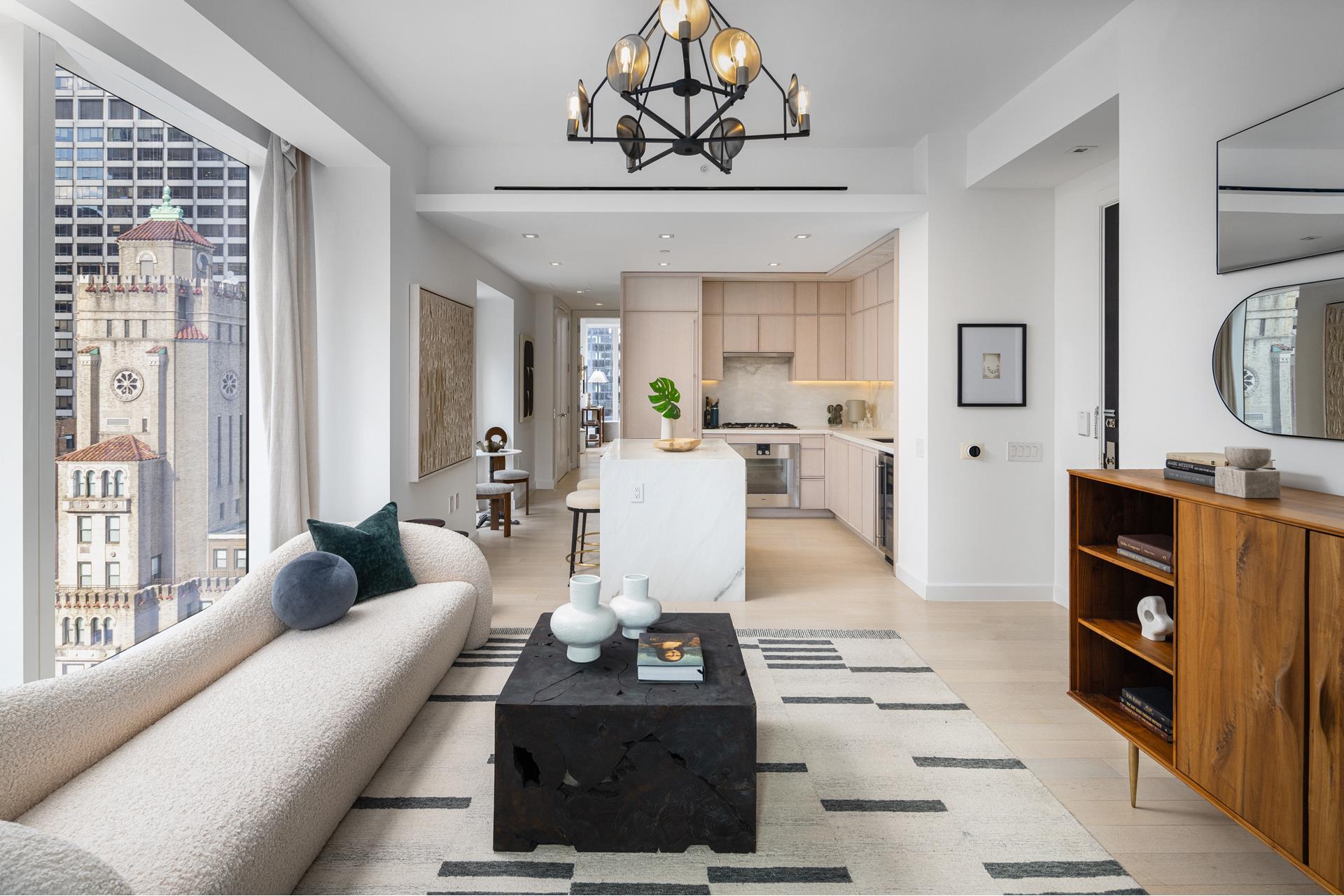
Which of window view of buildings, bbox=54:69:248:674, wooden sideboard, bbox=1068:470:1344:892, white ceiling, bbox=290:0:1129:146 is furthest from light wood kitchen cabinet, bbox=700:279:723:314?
wooden sideboard, bbox=1068:470:1344:892

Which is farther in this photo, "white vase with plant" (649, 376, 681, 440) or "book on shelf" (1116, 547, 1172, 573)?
"white vase with plant" (649, 376, 681, 440)

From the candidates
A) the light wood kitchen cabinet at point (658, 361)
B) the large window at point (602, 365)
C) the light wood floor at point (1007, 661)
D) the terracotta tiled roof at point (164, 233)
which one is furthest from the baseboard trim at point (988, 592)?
the large window at point (602, 365)

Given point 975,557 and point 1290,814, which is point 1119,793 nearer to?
point 1290,814

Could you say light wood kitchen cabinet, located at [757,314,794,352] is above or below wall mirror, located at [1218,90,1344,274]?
above

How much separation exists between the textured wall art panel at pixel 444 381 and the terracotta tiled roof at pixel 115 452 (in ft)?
5.48

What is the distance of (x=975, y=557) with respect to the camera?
4.49 meters

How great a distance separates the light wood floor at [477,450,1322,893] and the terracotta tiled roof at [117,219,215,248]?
7.70ft

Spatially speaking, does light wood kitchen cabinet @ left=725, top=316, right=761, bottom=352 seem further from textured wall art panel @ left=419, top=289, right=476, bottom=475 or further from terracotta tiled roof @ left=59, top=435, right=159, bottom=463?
terracotta tiled roof @ left=59, top=435, right=159, bottom=463

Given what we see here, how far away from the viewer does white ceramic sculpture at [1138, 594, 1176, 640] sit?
6.86 ft

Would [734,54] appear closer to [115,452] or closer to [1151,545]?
[1151,545]

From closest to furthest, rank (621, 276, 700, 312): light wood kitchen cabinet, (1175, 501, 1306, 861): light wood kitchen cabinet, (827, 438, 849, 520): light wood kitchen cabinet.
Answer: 1. (1175, 501, 1306, 861): light wood kitchen cabinet
2. (827, 438, 849, 520): light wood kitchen cabinet
3. (621, 276, 700, 312): light wood kitchen cabinet

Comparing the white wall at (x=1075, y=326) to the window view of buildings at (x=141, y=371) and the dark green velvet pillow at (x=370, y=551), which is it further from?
the window view of buildings at (x=141, y=371)

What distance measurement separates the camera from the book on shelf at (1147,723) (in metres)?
2.03

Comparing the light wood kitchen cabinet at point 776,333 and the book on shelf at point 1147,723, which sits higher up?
the light wood kitchen cabinet at point 776,333
